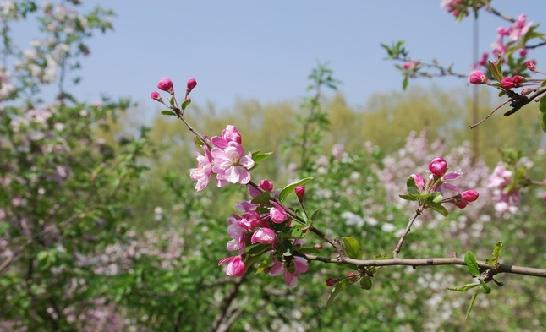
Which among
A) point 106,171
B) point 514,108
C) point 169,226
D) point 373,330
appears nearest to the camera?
point 514,108

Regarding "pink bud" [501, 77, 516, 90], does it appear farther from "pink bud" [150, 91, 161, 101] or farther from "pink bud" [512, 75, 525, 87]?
"pink bud" [150, 91, 161, 101]

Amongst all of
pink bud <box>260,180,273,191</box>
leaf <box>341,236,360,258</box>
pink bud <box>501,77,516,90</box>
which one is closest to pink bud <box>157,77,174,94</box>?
pink bud <box>260,180,273,191</box>

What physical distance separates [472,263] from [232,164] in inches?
22.9

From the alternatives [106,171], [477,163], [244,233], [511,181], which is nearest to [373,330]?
[511,181]

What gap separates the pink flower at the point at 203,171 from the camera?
1.38m

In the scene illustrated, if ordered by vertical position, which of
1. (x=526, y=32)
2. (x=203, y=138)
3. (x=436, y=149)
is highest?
(x=436, y=149)

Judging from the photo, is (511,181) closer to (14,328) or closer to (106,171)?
(106,171)

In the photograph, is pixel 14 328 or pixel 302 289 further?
pixel 14 328

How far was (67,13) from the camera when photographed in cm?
537

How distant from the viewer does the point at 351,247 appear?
52.6 inches

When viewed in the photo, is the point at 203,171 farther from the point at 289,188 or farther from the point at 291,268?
the point at 291,268

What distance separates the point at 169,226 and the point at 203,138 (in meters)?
6.54

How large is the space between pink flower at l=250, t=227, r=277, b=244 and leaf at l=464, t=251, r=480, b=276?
1.40ft

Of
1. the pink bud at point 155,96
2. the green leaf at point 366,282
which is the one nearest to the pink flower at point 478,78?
the green leaf at point 366,282
